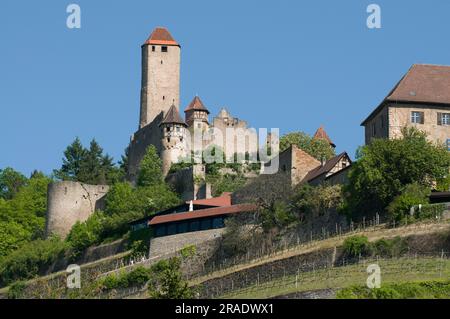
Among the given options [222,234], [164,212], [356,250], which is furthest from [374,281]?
[164,212]

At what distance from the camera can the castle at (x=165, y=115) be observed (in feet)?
316

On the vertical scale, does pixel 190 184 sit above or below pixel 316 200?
above

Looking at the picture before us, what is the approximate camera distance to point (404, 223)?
63.0 m

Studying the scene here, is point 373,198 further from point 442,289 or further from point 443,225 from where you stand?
point 442,289

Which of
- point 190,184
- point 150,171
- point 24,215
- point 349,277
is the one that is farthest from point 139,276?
point 24,215

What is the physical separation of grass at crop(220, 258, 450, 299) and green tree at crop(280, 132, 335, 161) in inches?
1264

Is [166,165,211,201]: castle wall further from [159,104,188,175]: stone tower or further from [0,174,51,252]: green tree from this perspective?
[0,174,51,252]: green tree

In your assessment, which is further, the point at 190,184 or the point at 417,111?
the point at 190,184

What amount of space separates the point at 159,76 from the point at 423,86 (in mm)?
36381

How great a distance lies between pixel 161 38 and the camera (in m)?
111

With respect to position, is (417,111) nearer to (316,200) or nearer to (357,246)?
(316,200)

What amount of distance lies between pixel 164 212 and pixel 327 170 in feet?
33.8

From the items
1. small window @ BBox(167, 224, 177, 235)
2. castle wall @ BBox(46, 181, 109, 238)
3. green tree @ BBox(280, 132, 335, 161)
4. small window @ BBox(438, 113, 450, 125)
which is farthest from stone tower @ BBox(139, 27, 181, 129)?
small window @ BBox(438, 113, 450, 125)

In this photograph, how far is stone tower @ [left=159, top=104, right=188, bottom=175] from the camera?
311 feet
